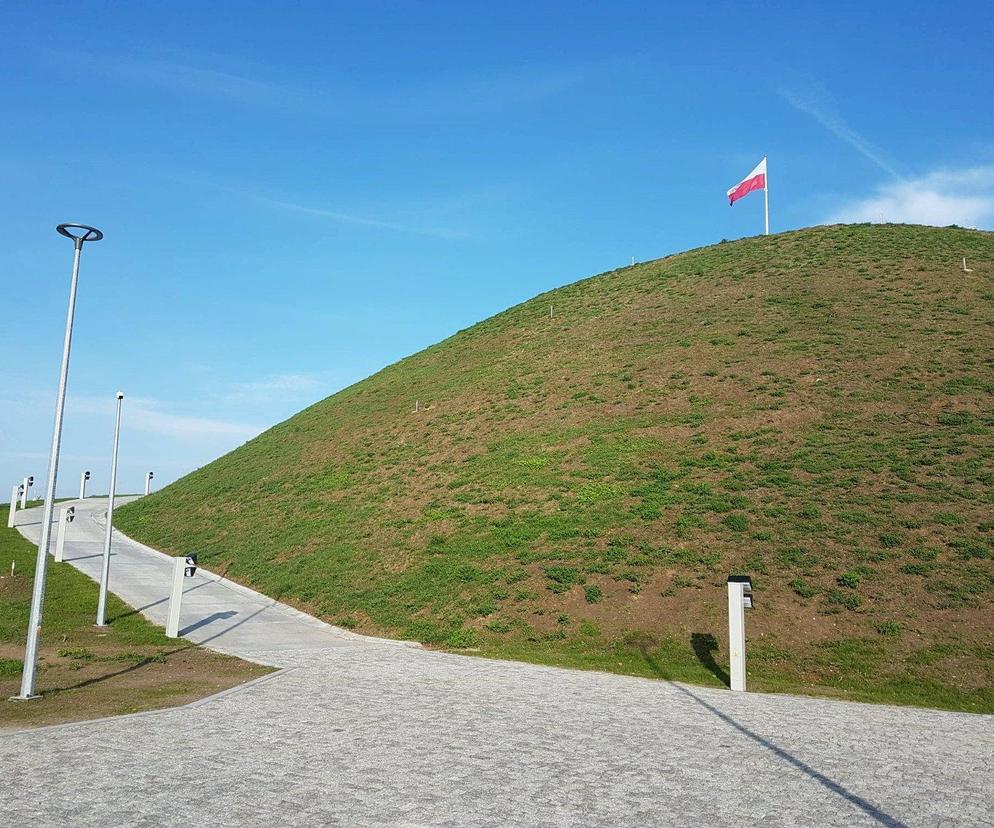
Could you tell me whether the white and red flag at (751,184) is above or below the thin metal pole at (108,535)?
above

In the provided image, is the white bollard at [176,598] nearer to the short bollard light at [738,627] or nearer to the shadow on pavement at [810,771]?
the shadow on pavement at [810,771]

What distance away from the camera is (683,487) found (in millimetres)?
25688

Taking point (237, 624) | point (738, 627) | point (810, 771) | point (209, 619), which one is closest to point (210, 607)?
point (209, 619)

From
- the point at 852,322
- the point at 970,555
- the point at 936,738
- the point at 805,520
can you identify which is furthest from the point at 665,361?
the point at 936,738

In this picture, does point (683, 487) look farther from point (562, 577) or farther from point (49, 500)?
point (49, 500)

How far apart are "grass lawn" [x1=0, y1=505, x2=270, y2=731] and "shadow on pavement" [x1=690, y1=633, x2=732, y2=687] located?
930 centimetres

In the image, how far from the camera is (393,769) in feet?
27.9

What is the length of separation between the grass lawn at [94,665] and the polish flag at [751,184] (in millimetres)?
41551

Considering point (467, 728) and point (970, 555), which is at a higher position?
point (970, 555)

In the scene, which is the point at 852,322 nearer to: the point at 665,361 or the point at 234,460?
the point at 665,361

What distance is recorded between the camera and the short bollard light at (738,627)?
47.5 ft

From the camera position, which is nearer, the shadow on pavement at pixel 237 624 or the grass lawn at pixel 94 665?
the grass lawn at pixel 94 665

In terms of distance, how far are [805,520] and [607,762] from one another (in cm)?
1522

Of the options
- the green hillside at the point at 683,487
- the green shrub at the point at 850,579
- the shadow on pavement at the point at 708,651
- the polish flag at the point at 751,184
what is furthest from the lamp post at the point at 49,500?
the polish flag at the point at 751,184
